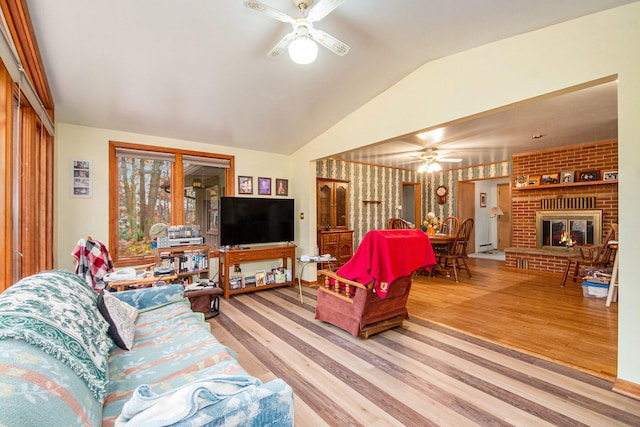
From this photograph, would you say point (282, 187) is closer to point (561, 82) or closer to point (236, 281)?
point (236, 281)

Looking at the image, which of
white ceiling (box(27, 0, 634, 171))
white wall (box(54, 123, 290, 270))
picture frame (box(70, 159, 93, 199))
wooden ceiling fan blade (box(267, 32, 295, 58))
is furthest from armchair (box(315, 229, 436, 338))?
picture frame (box(70, 159, 93, 199))

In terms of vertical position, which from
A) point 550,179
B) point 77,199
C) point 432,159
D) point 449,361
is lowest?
point 449,361

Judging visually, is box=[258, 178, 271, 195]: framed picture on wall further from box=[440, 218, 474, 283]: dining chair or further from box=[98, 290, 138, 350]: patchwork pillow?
box=[440, 218, 474, 283]: dining chair

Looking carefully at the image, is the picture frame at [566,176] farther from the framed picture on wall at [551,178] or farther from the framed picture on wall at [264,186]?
the framed picture on wall at [264,186]

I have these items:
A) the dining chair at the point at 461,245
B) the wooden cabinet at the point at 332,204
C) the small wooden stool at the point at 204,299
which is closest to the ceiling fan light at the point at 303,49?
the small wooden stool at the point at 204,299

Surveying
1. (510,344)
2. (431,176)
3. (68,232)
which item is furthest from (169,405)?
(431,176)

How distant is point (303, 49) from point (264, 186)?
320 cm

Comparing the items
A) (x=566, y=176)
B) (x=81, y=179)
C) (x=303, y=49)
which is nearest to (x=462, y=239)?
(x=566, y=176)

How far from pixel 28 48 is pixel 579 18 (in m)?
3.90

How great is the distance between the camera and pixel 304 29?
1.93 meters

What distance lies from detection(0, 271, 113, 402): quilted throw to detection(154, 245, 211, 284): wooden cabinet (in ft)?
6.96

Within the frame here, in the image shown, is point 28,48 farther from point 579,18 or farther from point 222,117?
point 579,18

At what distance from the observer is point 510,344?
2.65m

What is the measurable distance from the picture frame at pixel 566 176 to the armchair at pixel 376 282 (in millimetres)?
4282
